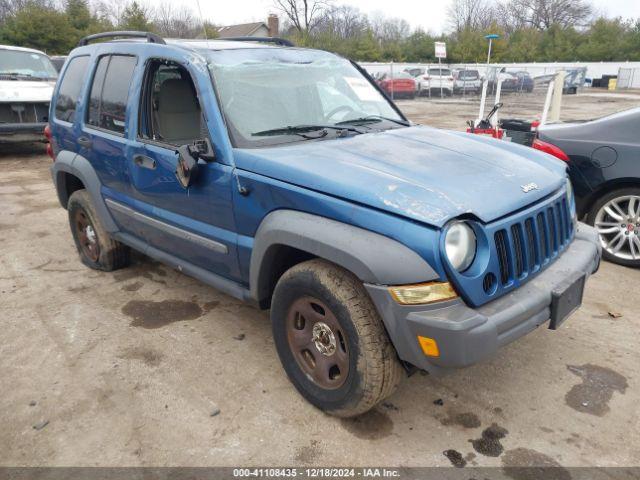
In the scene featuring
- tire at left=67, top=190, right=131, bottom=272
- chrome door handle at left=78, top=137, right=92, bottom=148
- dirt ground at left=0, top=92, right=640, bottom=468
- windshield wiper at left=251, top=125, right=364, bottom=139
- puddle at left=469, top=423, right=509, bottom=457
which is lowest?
puddle at left=469, top=423, right=509, bottom=457

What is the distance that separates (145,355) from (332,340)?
4.81 feet

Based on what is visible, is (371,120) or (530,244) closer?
(530,244)

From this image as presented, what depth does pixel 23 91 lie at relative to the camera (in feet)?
32.1

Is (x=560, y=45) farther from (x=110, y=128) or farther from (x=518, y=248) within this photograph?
(x=518, y=248)

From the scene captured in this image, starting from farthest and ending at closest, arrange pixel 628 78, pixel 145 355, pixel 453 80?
pixel 628 78 → pixel 453 80 → pixel 145 355

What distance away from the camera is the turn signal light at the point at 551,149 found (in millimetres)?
4766

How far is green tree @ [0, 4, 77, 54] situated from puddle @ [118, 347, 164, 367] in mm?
33034

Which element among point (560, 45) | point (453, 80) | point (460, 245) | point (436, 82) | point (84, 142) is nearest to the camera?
point (460, 245)

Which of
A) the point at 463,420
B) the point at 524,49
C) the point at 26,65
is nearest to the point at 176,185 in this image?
the point at 463,420

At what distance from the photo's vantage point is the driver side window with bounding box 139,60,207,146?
11.2 feet

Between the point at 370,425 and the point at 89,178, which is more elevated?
the point at 89,178

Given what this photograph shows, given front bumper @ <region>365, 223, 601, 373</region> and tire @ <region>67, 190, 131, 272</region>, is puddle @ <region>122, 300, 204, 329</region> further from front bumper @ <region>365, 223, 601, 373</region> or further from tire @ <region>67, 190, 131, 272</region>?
front bumper @ <region>365, 223, 601, 373</region>

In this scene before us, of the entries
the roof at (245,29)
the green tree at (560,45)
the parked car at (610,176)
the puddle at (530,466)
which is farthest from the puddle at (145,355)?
the green tree at (560,45)

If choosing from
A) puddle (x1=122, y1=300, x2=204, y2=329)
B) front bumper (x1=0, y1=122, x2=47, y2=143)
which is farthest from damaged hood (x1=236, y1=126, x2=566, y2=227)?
front bumper (x1=0, y1=122, x2=47, y2=143)
